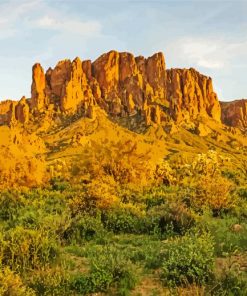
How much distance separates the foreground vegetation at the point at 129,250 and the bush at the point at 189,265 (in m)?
0.02

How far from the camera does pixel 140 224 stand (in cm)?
1480

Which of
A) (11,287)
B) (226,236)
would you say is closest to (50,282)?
(11,287)

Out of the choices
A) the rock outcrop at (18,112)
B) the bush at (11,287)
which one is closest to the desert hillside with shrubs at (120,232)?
the bush at (11,287)

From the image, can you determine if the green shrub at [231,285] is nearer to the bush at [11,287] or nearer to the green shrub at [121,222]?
the bush at [11,287]

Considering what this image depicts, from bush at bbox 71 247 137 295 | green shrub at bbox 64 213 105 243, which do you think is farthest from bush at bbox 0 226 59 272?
green shrub at bbox 64 213 105 243

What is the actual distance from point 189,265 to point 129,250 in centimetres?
261

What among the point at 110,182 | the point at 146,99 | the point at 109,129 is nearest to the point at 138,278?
the point at 110,182

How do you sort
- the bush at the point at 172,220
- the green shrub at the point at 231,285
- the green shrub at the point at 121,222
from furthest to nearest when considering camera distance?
1. the green shrub at the point at 121,222
2. the bush at the point at 172,220
3. the green shrub at the point at 231,285

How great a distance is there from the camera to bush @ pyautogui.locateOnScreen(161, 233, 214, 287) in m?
9.02

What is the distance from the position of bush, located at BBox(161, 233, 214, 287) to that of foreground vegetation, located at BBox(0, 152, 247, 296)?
0.02 m

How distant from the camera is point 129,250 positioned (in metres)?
11.5

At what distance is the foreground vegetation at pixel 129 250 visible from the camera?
8.80 meters

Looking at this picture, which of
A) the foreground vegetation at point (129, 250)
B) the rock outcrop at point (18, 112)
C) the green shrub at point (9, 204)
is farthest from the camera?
the rock outcrop at point (18, 112)

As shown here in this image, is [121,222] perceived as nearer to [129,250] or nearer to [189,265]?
[129,250]
